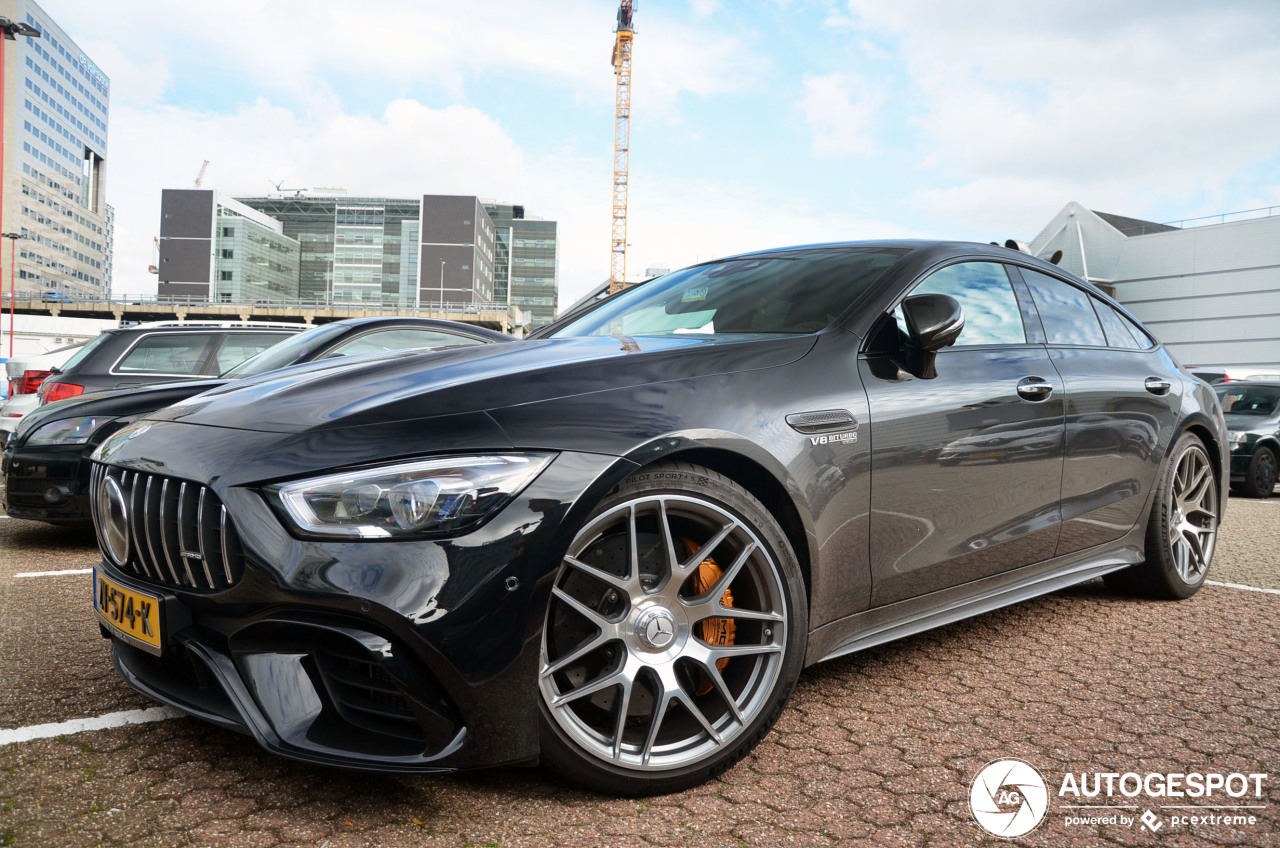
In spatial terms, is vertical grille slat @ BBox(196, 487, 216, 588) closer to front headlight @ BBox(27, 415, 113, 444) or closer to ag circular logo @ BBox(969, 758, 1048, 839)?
ag circular logo @ BBox(969, 758, 1048, 839)

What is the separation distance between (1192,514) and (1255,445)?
8501mm

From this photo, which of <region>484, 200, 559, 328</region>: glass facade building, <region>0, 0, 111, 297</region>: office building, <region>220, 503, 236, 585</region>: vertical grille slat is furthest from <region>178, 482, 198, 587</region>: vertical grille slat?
<region>484, 200, 559, 328</region>: glass facade building

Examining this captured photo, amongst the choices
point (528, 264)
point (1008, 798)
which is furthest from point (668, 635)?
point (528, 264)

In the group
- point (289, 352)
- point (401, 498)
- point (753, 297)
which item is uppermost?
point (753, 297)

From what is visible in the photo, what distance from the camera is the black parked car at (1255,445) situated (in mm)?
10922

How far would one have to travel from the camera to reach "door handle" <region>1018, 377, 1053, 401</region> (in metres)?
2.98

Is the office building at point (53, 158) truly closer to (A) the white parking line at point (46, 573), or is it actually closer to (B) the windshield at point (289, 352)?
(B) the windshield at point (289, 352)

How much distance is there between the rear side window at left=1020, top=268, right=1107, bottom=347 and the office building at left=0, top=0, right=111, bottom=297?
119791mm

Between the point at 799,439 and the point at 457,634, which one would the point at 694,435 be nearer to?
the point at 799,439

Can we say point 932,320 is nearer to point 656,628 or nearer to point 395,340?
point 656,628

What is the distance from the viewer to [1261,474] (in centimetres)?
1106

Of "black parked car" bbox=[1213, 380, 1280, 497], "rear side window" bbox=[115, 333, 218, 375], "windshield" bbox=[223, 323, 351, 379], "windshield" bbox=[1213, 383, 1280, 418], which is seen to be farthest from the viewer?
"windshield" bbox=[1213, 383, 1280, 418]

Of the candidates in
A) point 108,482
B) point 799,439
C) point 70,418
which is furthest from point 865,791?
point 70,418

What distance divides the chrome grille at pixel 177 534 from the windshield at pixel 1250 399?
12.8m
